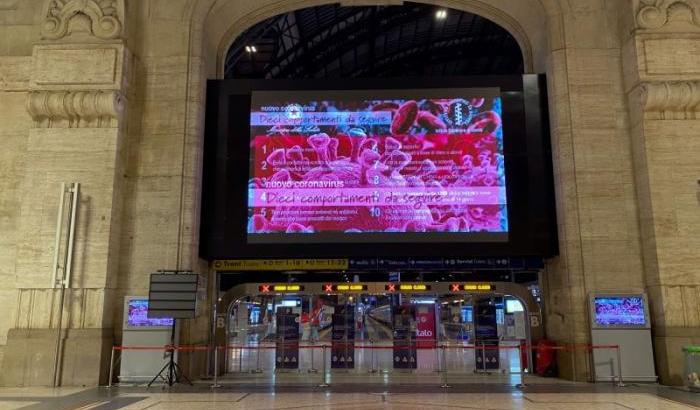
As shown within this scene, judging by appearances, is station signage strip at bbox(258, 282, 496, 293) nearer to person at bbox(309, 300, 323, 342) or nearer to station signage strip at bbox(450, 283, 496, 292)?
station signage strip at bbox(450, 283, 496, 292)

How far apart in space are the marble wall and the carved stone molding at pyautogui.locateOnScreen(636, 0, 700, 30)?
29mm

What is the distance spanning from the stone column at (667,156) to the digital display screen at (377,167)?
9.23 ft

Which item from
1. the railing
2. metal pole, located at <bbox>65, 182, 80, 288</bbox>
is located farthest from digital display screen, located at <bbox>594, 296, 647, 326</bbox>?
metal pole, located at <bbox>65, 182, 80, 288</bbox>

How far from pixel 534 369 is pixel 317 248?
5.79m

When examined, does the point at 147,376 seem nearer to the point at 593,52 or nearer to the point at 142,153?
the point at 142,153

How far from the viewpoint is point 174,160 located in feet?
39.4

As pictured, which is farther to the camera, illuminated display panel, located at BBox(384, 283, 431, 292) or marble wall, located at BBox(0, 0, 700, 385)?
illuminated display panel, located at BBox(384, 283, 431, 292)

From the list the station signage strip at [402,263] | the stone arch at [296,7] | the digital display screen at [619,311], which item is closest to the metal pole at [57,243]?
the station signage strip at [402,263]

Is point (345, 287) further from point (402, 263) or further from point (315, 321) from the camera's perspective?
point (315, 321)

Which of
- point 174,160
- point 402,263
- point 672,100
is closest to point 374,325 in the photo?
point 402,263

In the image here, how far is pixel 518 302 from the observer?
1377 centimetres

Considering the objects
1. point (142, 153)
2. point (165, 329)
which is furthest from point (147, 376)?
point (142, 153)

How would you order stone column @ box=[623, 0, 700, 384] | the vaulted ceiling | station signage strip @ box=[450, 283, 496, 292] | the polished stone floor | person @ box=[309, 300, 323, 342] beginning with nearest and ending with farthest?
1. the polished stone floor
2. stone column @ box=[623, 0, 700, 384]
3. station signage strip @ box=[450, 283, 496, 292]
4. person @ box=[309, 300, 323, 342]
5. the vaulted ceiling

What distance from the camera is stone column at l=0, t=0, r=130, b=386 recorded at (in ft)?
35.0
